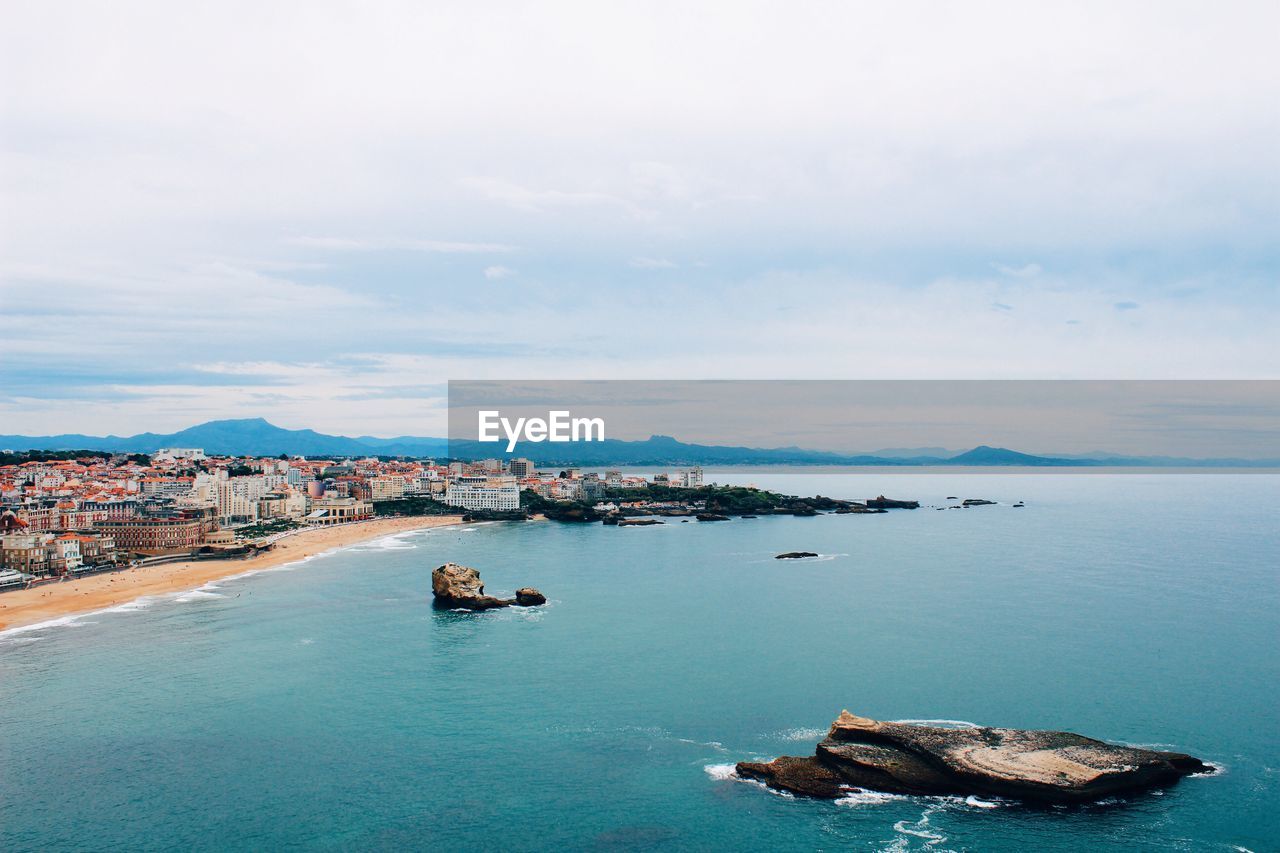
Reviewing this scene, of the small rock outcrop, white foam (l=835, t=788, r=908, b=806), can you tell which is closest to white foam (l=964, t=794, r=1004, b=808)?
white foam (l=835, t=788, r=908, b=806)

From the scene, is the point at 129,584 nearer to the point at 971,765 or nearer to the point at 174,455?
the point at 971,765

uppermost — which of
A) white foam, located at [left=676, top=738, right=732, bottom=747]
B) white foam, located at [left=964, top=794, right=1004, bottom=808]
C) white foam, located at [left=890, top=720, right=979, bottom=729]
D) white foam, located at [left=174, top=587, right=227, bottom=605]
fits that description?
white foam, located at [left=890, top=720, right=979, bottom=729]

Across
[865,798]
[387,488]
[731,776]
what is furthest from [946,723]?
[387,488]

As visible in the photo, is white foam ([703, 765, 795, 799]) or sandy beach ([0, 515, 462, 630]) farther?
sandy beach ([0, 515, 462, 630])

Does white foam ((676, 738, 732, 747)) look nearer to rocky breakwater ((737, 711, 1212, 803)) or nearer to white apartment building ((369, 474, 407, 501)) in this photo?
rocky breakwater ((737, 711, 1212, 803))

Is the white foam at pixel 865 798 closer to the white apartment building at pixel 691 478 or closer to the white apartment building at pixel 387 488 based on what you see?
the white apartment building at pixel 387 488

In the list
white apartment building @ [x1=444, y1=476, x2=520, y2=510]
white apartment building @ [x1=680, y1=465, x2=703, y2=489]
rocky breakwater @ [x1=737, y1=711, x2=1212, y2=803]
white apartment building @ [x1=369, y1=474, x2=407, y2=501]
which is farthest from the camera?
white apartment building @ [x1=680, y1=465, x2=703, y2=489]

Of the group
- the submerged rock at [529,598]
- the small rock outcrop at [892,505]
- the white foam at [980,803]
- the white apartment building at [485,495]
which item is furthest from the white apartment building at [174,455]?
the white foam at [980,803]
